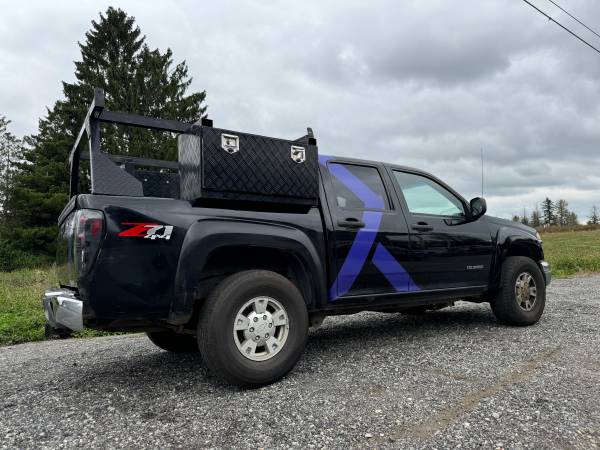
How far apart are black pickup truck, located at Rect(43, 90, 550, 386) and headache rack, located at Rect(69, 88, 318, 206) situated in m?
0.01

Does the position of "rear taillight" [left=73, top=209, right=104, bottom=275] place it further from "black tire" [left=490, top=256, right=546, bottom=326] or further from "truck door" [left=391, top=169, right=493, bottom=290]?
"black tire" [left=490, top=256, right=546, bottom=326]

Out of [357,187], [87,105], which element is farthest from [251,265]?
[87,105]

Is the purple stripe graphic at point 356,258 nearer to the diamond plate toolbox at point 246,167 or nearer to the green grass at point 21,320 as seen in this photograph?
the diamond plate toolbox at point 246,167

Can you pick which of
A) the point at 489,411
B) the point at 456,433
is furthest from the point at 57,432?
the point at 489,411

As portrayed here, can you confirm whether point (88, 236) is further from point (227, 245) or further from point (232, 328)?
point (232, 328)

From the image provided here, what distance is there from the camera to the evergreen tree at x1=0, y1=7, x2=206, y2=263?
1048 inches

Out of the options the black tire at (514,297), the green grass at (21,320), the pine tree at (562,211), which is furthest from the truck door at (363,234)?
the pine tree at (562,211)

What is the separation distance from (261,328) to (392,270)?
4.87 feet

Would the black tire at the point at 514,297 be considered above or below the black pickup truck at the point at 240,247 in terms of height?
below

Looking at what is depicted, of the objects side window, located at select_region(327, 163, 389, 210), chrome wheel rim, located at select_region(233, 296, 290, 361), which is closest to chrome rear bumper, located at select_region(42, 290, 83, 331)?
chrome wheel rim, located at select_region(233, 296, 290, 361)

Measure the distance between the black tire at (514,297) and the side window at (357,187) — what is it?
1.85m

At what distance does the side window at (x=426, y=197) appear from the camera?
15.8 ft

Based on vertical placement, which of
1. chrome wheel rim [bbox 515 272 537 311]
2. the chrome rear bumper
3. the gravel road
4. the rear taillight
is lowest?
the gravel road

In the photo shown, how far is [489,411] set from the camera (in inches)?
113
